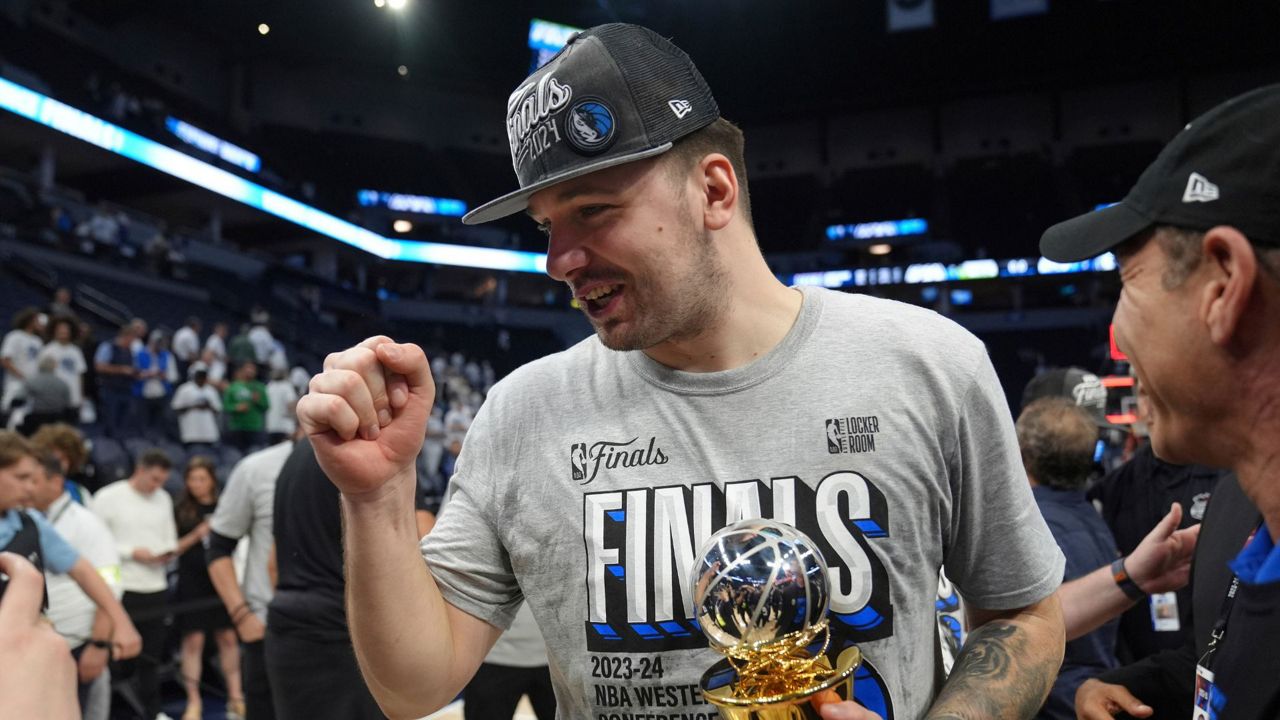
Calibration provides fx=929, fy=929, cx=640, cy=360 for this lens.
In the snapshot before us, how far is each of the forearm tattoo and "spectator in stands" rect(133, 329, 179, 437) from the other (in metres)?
11.9

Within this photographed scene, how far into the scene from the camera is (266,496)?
14.1ft

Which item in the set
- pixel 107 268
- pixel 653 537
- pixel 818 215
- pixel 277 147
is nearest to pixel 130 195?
pixel 277 147

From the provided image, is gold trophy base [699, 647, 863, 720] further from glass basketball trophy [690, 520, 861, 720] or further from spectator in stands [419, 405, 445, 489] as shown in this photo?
spectator in stands [419, 405, 445, 489]

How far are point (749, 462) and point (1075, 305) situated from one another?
26579 mm

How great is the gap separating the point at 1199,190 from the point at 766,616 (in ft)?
2.06

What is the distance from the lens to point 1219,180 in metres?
0.92

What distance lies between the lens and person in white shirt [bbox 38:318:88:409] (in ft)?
28.9

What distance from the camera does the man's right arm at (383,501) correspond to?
118cm

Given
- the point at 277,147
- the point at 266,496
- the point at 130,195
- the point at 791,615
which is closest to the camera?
the point at 791,615

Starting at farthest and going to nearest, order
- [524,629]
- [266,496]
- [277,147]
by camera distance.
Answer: [277,147]
[266,496]
[524,629]

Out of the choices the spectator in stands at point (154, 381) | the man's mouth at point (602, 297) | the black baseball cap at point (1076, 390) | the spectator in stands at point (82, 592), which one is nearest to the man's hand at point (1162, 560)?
the black baseball cap at point (1076, 390)

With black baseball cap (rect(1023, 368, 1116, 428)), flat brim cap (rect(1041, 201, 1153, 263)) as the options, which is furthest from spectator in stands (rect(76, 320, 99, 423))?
flat brim cap (rect(1041, 201, 1153, 263))

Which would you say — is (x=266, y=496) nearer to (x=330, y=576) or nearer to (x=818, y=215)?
(x=330, y=576)

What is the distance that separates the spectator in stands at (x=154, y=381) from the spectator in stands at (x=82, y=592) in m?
7.45
